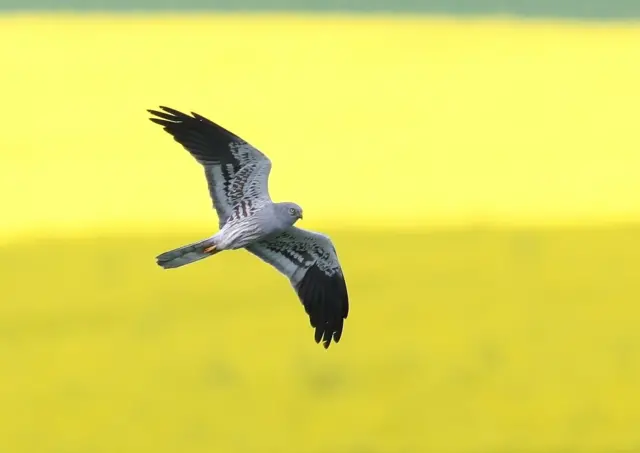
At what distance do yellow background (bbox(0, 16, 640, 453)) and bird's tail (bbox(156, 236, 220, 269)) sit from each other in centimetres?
131

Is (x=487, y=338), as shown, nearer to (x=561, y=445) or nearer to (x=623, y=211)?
(x=561, y=445)

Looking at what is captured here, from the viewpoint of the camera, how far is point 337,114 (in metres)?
7.68

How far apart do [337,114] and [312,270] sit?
105 inches

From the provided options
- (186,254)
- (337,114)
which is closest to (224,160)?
(186,254)

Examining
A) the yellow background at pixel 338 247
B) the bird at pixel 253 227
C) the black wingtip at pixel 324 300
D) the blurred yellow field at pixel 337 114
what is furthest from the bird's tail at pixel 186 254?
the blurred yellow field at pixel 337 114

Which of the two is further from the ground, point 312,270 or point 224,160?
point 224,160

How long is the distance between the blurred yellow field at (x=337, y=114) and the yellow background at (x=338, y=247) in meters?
0.02

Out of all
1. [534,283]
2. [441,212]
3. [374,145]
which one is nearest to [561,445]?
[534,283]

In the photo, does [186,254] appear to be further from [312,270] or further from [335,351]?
[335,351]

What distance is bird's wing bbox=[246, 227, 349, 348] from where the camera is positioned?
16.7 feet

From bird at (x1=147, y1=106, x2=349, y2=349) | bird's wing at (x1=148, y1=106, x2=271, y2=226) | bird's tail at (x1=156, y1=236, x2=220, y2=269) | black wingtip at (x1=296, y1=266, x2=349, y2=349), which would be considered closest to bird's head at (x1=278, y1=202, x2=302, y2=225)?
bird at (x1=147, y1=106, x2=349, y2=349)

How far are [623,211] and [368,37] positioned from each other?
234cm

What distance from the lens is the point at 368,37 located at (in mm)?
8461

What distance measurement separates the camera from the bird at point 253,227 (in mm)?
4754
